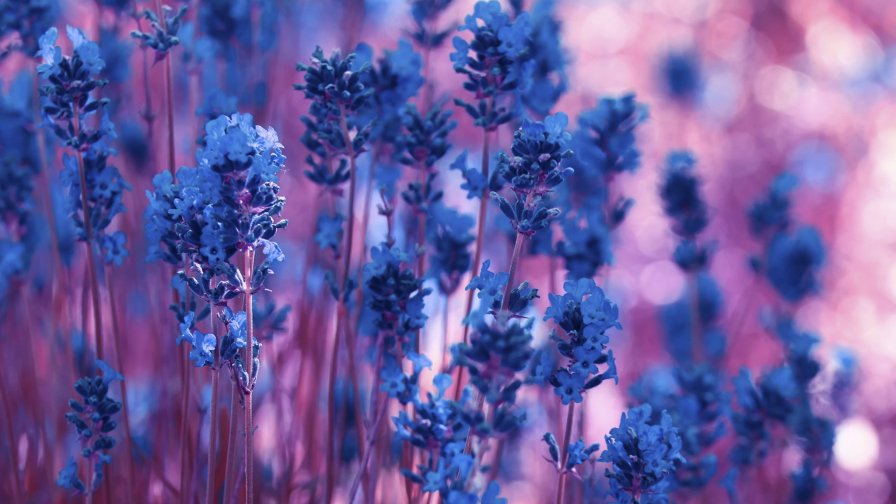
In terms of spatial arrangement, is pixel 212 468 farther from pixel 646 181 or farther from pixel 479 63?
pixel 646 181

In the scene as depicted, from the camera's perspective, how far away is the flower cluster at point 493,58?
149 cm

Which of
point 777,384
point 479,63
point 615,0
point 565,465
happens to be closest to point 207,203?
point 479,63

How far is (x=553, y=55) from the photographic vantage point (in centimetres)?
183

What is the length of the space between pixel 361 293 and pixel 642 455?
0.73 metres

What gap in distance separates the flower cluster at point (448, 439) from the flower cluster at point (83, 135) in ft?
2.22

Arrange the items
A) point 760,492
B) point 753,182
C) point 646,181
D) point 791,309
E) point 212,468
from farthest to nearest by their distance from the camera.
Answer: point 646,181, point 753,182, point 791,309, point 760,492, point 212,468

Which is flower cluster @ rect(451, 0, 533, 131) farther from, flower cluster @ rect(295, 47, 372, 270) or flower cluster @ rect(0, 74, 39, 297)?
flower cluster @ rect(0, 74, 39, 297)

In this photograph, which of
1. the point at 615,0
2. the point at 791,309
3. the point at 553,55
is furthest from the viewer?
the point at 615,0

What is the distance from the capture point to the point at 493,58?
4.92 ft

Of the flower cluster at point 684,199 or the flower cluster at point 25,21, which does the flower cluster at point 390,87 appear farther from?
the flower cluster at point 684,199

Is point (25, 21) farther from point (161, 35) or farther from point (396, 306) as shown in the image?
point (396, 306)

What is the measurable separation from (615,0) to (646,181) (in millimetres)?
1533

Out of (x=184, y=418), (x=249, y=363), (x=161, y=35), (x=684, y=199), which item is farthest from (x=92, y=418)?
(x=684, y=199)

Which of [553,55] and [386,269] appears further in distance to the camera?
[553,55]
